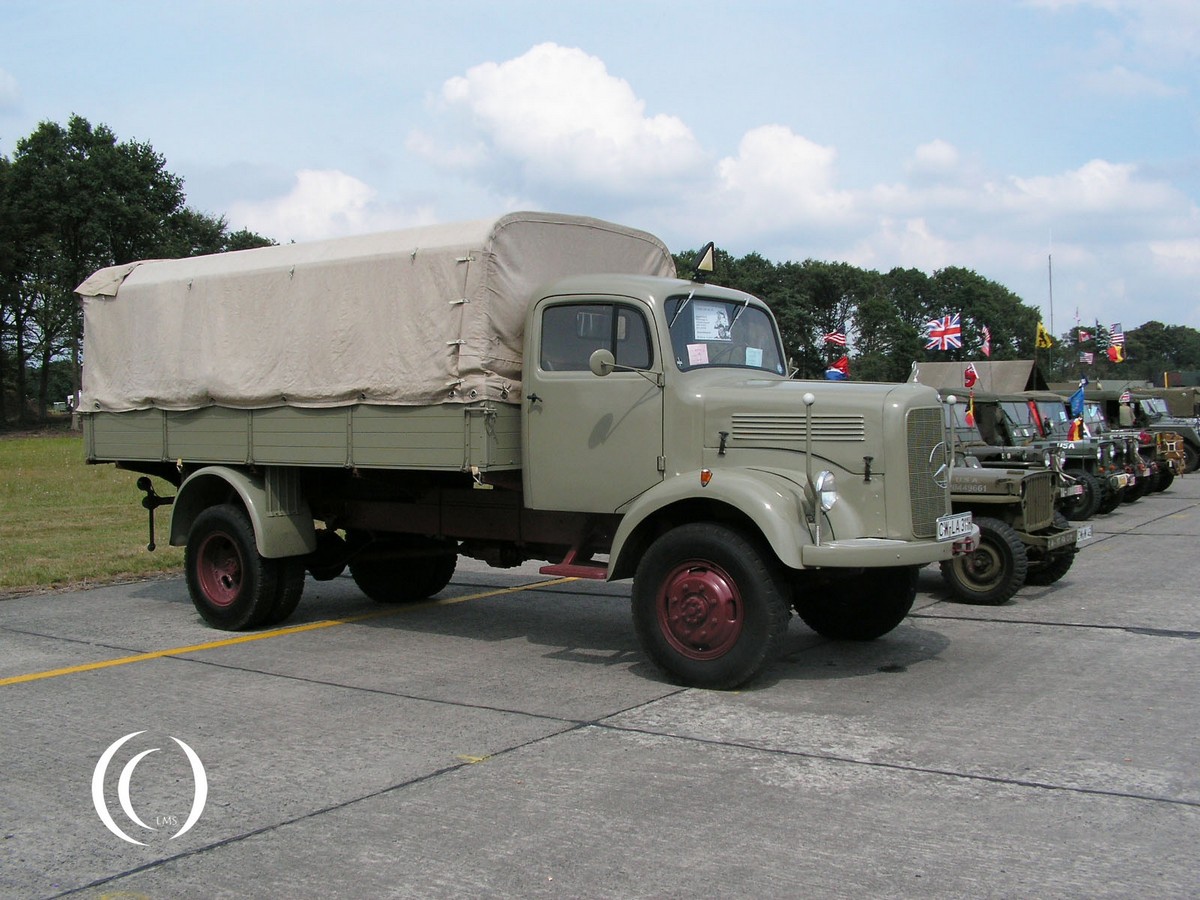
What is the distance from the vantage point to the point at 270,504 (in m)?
8.98

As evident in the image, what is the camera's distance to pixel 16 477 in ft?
83.6

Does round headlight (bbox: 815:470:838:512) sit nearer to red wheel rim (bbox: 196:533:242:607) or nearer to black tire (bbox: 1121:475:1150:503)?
red wheel rim (bbox: 196:533:242:607)

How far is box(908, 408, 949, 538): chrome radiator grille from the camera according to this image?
6.98 metres

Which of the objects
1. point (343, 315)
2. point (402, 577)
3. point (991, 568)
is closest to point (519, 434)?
point (343, 315)

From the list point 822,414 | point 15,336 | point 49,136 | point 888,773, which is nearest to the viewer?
point 888,773

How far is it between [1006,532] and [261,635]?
6233mm

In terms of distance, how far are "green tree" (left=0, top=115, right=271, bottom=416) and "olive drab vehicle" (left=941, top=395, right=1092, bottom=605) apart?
188 feet

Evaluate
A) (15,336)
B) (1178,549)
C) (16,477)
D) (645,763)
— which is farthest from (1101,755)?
(15,336)

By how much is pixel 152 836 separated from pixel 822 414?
438 centimetres

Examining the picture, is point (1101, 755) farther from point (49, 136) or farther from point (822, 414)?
point (49, 136)

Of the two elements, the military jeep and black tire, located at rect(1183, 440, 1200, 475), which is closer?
the military jeep

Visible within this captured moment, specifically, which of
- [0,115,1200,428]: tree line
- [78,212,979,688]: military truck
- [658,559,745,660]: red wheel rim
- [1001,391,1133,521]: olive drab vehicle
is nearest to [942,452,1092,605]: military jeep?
[78,212,979,688]: military truck

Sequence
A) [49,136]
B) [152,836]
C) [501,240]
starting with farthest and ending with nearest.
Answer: [49,136] → [501,240] → [152,836]

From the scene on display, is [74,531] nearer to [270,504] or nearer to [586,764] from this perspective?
[270,504]
